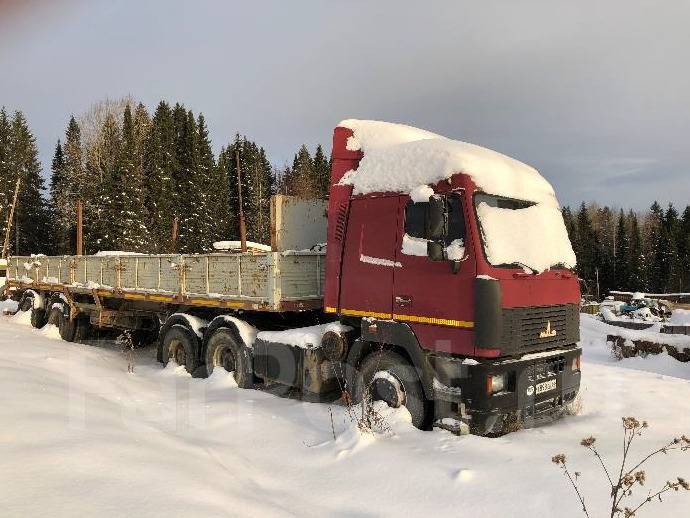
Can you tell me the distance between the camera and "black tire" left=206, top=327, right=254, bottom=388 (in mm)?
7234

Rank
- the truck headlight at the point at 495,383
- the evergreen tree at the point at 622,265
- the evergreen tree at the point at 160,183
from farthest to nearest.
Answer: the evergreen tree at the point at 622,265
the evergreen tree at the point at 160,183
the truck headlight at the point at 495,383

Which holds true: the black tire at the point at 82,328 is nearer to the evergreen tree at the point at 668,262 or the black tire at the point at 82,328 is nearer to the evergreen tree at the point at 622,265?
the evergreen tree at the point at 622,265

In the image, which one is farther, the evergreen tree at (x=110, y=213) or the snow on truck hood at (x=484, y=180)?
the evergreen tree at (x=110, y=213)

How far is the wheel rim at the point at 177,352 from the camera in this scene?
846 centimetres

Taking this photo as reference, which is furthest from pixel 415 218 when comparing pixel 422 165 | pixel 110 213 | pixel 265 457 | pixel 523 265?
pixel 110 213

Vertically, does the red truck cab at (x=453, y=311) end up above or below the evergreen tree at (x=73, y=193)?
below

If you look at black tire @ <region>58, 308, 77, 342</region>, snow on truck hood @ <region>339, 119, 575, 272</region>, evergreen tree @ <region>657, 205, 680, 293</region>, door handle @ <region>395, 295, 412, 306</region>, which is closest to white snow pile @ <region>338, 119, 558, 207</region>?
snow on truck hood @ <region>339, 119, 575, 272</region>

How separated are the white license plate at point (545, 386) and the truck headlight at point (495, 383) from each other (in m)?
0.50

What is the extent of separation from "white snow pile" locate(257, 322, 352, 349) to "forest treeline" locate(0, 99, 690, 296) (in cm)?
3337

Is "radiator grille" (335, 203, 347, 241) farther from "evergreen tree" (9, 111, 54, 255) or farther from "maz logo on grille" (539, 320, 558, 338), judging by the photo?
"evergreen tree" (9, 111, 54, 255)

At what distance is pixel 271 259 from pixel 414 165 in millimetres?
2401

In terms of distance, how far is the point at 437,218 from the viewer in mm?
4930

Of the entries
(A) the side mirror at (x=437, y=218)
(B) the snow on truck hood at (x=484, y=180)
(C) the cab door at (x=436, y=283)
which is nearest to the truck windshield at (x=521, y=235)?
(B) the snow on truck hood at (x=484, y=180)

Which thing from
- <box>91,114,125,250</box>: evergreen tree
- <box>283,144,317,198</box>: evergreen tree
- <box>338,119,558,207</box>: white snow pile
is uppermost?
<box>283,144,317,198</box>: evergreen tree
